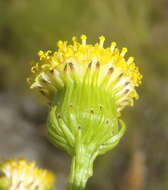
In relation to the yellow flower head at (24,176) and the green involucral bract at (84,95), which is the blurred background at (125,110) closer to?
the yellow flower head at (24,176)

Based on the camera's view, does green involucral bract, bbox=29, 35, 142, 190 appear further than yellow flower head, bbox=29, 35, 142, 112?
No

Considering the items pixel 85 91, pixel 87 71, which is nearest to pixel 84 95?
pixel 85 91

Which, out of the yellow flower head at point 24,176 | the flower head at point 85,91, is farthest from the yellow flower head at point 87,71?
the yellow flower head at point 24,176

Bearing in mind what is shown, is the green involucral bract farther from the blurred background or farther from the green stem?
the blurred background

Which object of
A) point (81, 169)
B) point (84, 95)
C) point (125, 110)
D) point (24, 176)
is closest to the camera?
point (81, 169)

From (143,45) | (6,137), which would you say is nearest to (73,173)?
(6,137)

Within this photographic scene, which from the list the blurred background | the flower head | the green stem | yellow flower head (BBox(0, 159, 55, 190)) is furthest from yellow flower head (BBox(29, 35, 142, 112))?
the blurred background

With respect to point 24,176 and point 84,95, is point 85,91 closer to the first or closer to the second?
point 84,95
